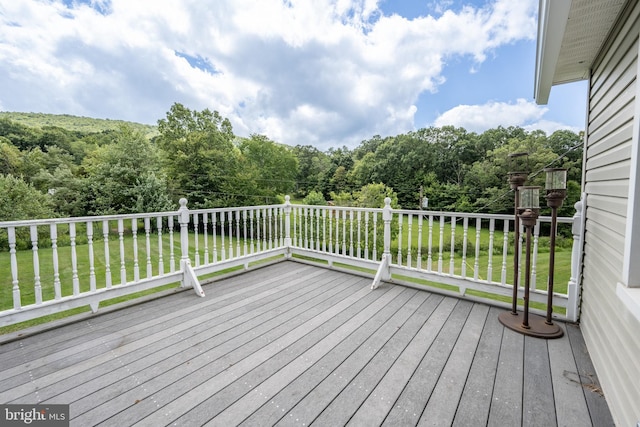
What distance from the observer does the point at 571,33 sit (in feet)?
6.72

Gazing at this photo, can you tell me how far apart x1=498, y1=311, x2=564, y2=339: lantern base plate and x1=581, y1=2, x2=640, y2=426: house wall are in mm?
202

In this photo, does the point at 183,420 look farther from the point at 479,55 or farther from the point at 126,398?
the point at 479,55

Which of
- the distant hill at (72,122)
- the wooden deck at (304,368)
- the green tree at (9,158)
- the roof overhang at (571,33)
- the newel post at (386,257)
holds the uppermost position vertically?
the distant hill at (72,122)

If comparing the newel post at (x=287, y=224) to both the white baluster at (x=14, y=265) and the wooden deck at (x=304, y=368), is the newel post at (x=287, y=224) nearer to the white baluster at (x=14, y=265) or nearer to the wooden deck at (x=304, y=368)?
the wooden deck at (x=304, y=368)

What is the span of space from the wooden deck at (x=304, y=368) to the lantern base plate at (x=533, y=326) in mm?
67

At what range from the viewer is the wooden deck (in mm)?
1534

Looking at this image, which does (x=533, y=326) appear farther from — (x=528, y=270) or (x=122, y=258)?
(x=122, y=258)

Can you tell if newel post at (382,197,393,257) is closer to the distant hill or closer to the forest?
the forest

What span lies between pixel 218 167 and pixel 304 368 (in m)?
19.3

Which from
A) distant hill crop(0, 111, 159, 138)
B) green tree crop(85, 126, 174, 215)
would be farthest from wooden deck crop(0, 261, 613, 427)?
distant hill crop(0, 111, 159, 138)

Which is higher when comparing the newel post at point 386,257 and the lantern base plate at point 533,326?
the newel post at point 386,257

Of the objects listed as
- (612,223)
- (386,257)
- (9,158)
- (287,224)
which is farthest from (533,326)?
(9,158)

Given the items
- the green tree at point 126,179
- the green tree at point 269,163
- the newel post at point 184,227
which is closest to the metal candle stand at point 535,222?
the newel post at point 184,227

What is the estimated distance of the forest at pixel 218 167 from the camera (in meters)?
15.7
